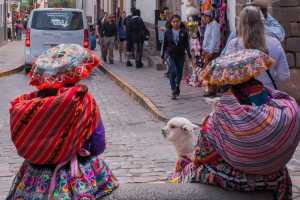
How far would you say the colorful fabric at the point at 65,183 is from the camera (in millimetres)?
4031

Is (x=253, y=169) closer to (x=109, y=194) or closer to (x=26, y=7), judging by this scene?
(x=109, y=194)

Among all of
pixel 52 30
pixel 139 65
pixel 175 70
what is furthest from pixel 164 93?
pixel 139 65

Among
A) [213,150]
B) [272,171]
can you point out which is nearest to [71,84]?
[213,150]

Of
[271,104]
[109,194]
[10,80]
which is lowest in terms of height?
[10,80]

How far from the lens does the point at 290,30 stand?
38.0ft

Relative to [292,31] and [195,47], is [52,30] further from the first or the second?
[292,31]

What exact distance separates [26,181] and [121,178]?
9.96ft

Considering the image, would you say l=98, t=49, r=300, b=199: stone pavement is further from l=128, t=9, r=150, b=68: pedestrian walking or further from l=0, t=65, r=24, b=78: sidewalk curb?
l=0, t=65, r=24, b=78: sidewalk curb

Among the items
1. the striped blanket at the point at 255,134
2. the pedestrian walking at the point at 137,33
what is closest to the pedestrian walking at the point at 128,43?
the pedestrian walking at the point at 137,33

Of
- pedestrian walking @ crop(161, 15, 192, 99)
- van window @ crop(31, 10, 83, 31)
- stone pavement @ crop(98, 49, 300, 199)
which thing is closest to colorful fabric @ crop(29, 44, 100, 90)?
stone pavement @ crop(98, 49, 300, 199)

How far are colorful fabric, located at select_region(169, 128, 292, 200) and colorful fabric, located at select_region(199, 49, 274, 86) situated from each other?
Answer: 1.11 feet

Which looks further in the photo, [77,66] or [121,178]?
[121,178]

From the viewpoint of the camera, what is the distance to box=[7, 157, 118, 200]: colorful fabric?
4031mm

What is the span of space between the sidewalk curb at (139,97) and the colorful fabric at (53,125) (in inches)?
284
